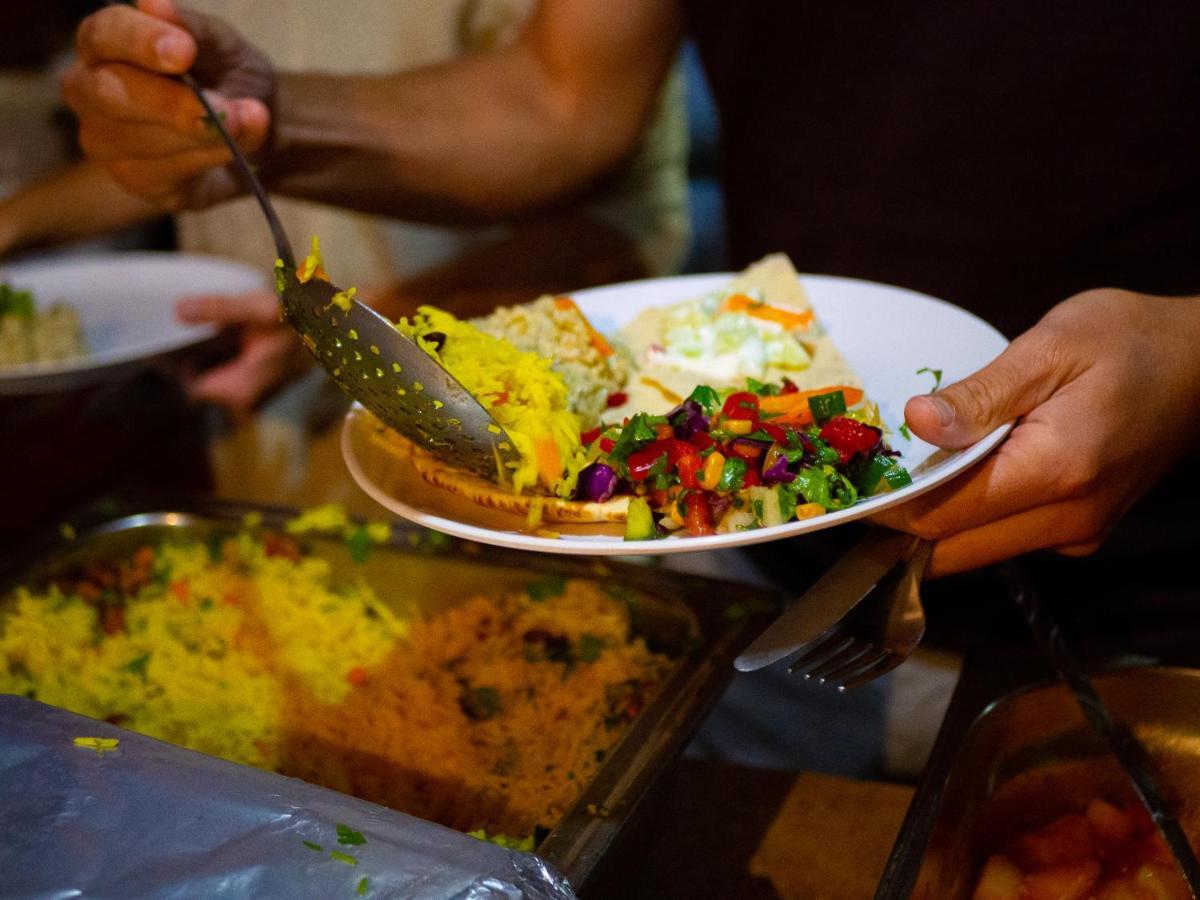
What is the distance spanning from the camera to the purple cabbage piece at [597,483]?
1.25 meters

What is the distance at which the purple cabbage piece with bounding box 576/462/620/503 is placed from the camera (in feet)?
4.10

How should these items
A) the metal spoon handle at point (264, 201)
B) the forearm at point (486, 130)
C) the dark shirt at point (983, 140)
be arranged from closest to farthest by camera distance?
1. the metal spoon handle at point (264, 201)
2. the dark shirt at point (983, 140)
3. the forearm at point (486, 130)

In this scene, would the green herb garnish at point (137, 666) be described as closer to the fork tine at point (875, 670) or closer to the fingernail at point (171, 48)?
the fingernail at point (171, 48)

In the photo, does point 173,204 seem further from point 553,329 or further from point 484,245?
point 484,245

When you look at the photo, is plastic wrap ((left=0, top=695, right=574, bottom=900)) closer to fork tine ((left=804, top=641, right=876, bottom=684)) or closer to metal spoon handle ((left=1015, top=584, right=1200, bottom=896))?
fork tine ((left=804, top=641, right=876, bottom=684))

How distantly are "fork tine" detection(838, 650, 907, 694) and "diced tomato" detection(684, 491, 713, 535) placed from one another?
23 centimetres

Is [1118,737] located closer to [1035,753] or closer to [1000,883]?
[1035,753]

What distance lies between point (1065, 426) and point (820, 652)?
0.39m

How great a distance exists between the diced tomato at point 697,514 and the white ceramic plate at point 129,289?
5.50 feet

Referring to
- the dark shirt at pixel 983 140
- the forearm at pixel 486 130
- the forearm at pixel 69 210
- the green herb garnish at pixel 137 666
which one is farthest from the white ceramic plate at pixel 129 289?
the dark shirt at pixel 983 140

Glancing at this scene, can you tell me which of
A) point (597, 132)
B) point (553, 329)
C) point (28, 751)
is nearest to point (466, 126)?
point (597, 132)

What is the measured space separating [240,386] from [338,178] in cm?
112

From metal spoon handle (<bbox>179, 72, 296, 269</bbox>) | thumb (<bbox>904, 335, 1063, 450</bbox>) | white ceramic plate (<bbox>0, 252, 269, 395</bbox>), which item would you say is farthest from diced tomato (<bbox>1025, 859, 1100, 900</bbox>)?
white ceramic plate (<bbox>0, 252, 269, 395</bbox>)

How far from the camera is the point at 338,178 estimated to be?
7.52ft
